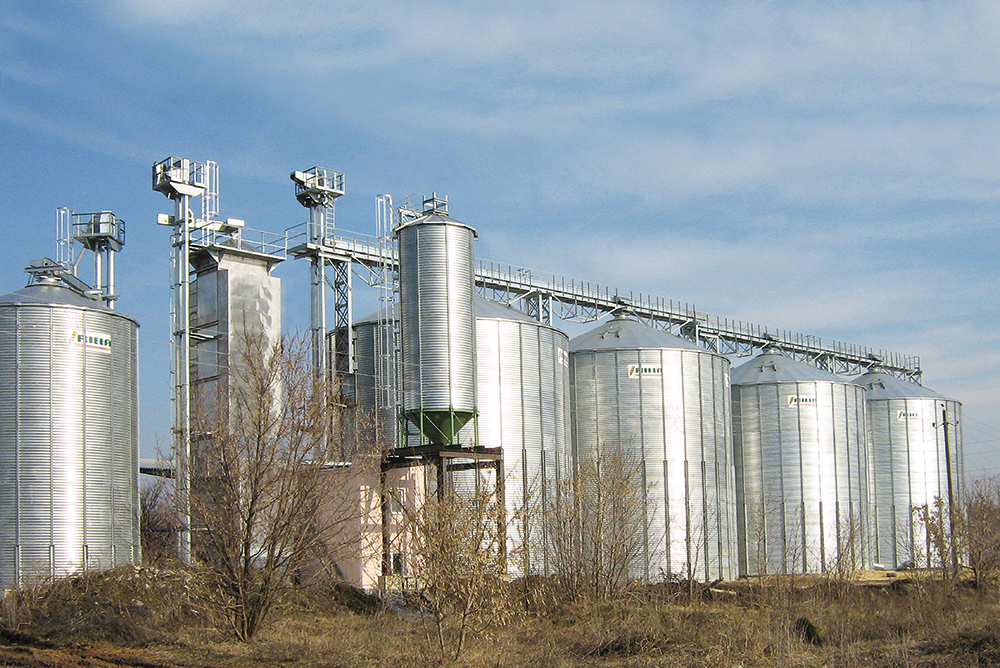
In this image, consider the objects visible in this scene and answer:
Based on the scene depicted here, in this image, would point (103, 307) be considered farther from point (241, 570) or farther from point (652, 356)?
point (652, 356)

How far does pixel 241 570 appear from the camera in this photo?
2458cm

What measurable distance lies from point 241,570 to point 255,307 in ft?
47.2

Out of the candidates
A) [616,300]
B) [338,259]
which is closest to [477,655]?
[338,259]

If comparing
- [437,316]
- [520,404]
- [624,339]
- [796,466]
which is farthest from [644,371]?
[437,316]

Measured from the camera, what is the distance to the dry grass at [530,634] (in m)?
21.7

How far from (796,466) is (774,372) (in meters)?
5.13

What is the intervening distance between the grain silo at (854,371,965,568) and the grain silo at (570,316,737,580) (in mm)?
15447

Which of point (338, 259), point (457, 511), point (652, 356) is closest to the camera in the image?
point (457, 511)

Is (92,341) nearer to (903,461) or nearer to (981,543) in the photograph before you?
(981,543)

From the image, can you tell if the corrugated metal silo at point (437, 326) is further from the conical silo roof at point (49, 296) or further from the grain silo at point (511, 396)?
the conical silo roof at point (49, 296)

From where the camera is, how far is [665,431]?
1743 inches

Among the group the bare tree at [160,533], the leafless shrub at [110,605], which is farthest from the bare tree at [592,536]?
the bare tree at [160,533]

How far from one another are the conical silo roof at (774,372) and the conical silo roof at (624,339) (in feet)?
25.3

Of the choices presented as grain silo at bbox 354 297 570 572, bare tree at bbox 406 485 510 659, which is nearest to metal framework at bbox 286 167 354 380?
grain silo at bbox 354 297 570 572
